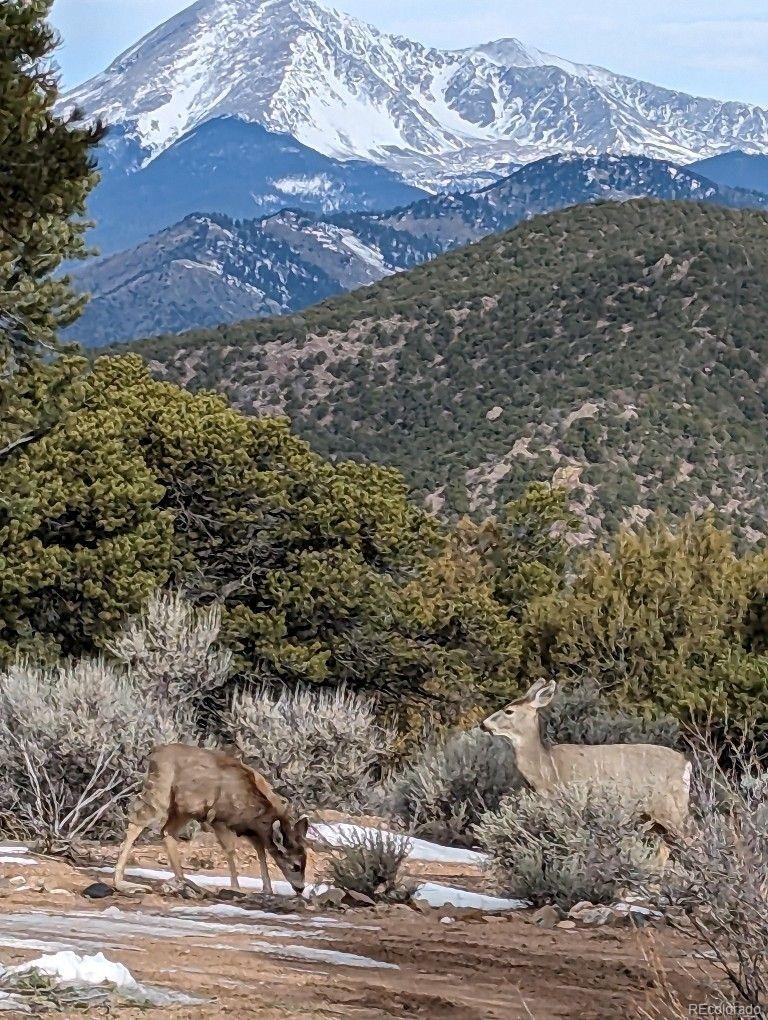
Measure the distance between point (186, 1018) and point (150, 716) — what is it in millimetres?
7219

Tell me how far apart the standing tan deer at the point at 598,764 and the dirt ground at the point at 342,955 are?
1.73 meters

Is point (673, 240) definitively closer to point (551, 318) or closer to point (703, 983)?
point (551, 318)

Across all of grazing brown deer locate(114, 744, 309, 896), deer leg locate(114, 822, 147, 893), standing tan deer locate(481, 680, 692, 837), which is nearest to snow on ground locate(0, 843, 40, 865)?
grazing brown deer locate(114, 744, 309, 896)

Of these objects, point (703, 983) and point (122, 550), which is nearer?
point (703, 983)

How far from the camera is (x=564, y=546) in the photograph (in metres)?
30.9

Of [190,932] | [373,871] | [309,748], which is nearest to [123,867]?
[190,932]

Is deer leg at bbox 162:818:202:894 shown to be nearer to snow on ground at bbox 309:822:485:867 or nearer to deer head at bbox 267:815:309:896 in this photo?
deer head at bbox 267:815:309:896

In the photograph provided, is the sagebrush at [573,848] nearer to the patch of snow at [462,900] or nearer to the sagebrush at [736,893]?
the patch of snow at [462,900]

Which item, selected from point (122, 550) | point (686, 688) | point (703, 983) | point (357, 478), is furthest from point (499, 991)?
point (357, 478)

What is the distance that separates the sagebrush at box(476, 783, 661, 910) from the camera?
9.07 m

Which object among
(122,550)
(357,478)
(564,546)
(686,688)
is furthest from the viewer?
(564,546)

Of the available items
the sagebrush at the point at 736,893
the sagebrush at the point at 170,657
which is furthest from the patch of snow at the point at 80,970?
the sagebrush at the point at 170,657

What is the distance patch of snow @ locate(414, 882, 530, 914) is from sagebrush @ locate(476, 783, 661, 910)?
5.1 inches

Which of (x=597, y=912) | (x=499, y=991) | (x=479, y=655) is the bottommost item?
(x=479, y=655)
